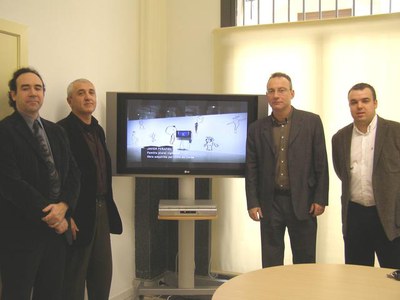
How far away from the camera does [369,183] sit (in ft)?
8.50

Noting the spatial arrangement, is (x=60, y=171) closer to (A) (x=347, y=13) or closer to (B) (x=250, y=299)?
(B) (x=250, y=299)

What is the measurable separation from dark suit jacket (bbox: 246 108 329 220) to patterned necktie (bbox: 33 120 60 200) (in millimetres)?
1304

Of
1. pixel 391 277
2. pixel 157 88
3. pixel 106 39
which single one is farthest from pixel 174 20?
pixel 391 277

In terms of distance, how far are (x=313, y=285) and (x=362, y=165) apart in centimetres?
115

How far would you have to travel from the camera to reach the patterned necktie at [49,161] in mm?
2141

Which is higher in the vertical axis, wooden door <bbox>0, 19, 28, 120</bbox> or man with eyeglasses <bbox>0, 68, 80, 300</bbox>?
wooden door <bbox>0, 19, 28, 120</bbox>

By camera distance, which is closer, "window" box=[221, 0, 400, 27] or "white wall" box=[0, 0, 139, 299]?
"white wall" box=[0, 0, 139, 299]

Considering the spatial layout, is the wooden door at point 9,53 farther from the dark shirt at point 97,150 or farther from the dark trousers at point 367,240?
the dark trousers at point 367,240

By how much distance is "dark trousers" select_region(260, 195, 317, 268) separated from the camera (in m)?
2.82

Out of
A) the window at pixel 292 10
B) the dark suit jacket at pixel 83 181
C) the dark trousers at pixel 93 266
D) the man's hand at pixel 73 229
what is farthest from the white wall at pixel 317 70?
the man's hand at pixel 73 229

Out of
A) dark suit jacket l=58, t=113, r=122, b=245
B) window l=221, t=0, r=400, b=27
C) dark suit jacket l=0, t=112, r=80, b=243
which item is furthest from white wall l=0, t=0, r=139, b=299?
window l=221, t=0, r=400, b=27

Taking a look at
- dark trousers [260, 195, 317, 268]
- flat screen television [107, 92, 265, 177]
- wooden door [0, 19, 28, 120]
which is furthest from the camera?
flat screen television [107, 92, 265, 177]

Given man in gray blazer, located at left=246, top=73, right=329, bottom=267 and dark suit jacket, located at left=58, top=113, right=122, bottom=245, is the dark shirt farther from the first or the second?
man in gray blazer, located at left=246, top=73, right=329, bottom=267

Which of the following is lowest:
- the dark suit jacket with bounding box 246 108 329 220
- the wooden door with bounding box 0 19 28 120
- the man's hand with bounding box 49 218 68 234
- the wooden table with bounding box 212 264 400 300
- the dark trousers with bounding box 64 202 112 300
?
the dark trousers with bounding box 64 202 112 300
